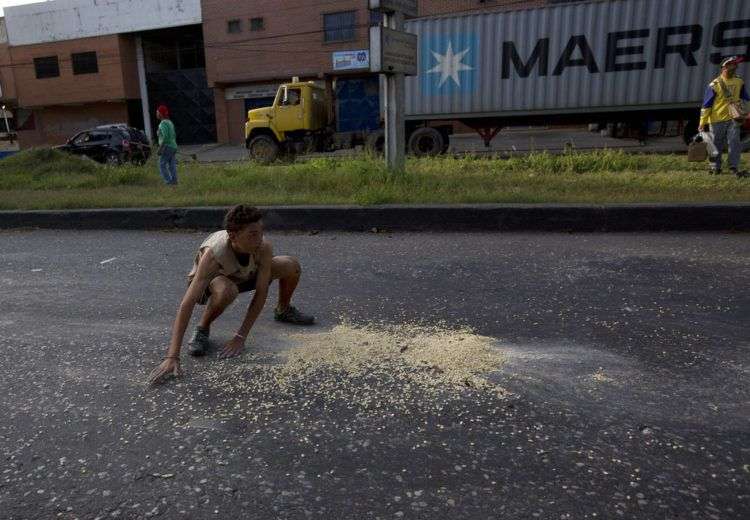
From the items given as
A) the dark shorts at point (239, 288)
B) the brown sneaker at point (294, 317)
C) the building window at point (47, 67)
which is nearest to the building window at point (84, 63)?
the building window at point (47, 67)

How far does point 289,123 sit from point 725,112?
11.2 m

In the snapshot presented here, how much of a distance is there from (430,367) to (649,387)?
1.03 m

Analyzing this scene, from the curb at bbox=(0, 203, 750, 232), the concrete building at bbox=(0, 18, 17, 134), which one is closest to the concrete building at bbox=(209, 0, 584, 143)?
the concrete building at bbox=(0, 18, 17, 134)

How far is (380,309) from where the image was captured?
391cm

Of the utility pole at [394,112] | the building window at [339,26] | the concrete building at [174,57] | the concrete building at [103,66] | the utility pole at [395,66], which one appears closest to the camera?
the utility pole at [395,66]

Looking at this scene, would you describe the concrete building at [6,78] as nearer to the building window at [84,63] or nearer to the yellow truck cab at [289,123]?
the building window at [84,63]

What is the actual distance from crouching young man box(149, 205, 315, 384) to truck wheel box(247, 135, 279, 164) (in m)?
13.9

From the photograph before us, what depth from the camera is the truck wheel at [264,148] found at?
16688 millimetres

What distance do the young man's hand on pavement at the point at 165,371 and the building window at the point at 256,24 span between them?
29.0m

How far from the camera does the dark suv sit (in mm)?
18359

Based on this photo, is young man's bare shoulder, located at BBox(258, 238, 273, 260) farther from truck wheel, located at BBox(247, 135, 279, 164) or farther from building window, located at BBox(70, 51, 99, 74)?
building window, located at BBox(70, 51, 99, 74)

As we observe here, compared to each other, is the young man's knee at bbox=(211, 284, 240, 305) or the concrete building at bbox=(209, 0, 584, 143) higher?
the concrete building at bbox=(209, 0, 584, 143)

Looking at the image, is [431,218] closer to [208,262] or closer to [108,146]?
[208,262]

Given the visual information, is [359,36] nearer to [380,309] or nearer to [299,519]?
[380,309]
